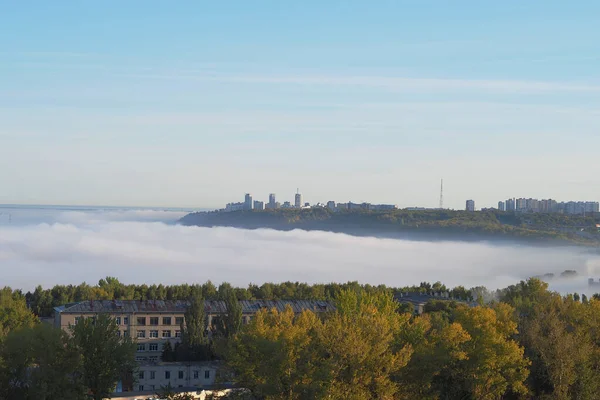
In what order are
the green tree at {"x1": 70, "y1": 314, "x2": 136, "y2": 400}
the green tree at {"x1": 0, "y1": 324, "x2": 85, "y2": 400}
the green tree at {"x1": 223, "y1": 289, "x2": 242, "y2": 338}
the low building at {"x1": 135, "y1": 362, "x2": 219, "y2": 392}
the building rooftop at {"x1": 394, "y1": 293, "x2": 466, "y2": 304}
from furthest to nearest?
the building rooftop at {"x1": 394, "y1": 293, "x2": 466, "y2": 304}, the green tree at {"x1": 223, "y1": 289, "x2": 242, "y2": 338}, the low building at {"x1": 135, "y1": 362, "x2": 219, "y2": 392}, the green tree at {"x1": 70, "y1": 314, "x2": 136, "y2": 400}, the green tree at {"x1": 0, "y1": 324, "x2": 85, "y2": 400}

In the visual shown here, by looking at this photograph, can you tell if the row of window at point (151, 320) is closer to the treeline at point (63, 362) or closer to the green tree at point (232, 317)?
the green tree at point (232, 317)

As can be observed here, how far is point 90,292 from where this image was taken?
78.9m

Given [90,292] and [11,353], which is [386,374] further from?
[90,292]

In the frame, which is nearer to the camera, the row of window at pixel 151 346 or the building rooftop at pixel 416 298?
the row of window at pixel 151 346

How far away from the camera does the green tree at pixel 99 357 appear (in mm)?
37938

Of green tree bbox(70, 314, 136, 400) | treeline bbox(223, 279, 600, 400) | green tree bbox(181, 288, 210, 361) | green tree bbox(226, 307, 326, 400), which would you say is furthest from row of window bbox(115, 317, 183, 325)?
green tree bbox(226, 307, 326, 400)

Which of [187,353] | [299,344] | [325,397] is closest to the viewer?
[325,397]

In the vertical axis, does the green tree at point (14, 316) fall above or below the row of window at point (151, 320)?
above

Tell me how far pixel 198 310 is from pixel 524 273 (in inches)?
4885

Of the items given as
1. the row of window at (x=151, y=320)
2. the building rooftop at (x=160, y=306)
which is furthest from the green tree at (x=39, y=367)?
the row of window at (x=151, y=320)

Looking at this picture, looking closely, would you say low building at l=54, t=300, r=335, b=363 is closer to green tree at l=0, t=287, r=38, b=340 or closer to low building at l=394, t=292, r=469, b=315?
green tree at l=0, t=287, r=38, b=340

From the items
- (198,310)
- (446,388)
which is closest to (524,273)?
(198,310)

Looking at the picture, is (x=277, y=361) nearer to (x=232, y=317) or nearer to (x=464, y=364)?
(x=464, y=364)

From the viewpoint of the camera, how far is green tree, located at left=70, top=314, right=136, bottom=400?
124 ft
